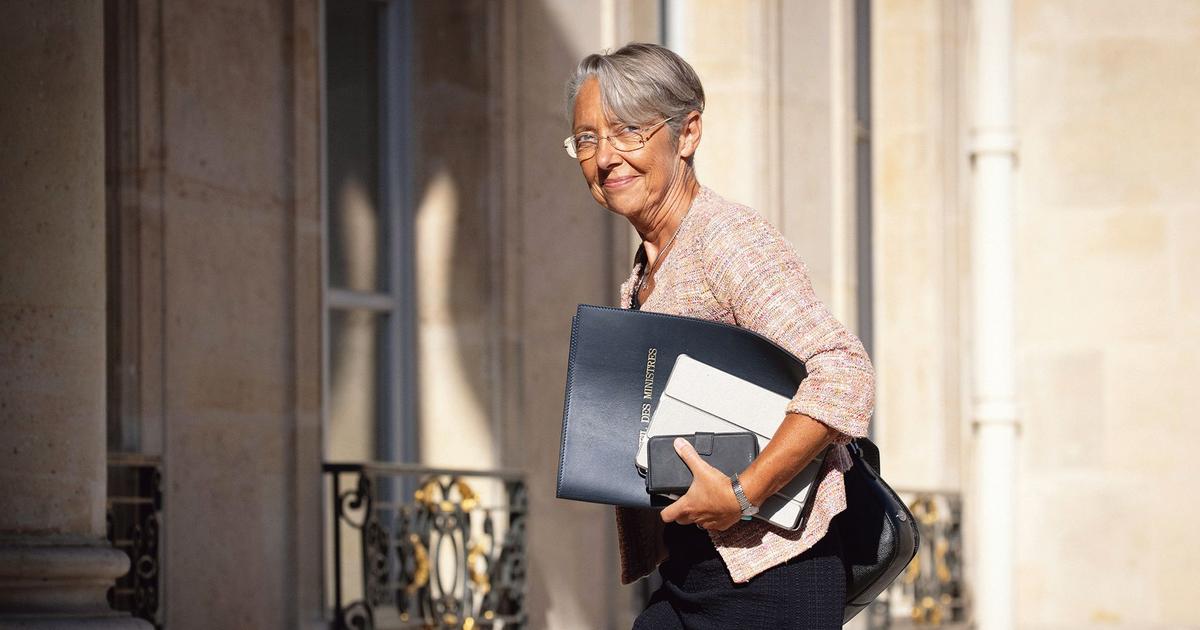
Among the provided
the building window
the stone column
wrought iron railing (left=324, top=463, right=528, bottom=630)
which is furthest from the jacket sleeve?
the building window

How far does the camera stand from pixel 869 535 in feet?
10.8

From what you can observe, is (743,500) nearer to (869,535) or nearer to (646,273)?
(869,535)

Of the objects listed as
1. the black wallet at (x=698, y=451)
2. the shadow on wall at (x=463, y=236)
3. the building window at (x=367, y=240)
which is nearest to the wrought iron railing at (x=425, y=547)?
the shadow on wall at (x=463, y=236)

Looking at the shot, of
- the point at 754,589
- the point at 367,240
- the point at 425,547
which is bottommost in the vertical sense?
the point at 425,547

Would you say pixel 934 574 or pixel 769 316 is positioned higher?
pixel 769 316

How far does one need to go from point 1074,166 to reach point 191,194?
8937mm

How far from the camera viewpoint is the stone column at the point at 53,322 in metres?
5.04

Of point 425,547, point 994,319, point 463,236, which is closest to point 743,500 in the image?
point 425,547

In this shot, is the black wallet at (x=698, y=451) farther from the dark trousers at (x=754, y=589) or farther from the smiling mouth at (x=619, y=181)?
the smiling mouth at (x=619, y=181)

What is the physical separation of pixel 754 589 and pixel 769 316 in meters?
0.46

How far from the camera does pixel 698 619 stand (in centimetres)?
327

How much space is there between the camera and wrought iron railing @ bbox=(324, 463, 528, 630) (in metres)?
7.58

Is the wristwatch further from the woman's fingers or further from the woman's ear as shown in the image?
the woman's ear

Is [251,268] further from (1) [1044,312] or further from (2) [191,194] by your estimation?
(1) [1044,312]
